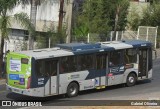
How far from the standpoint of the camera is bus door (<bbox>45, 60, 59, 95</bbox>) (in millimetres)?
22656

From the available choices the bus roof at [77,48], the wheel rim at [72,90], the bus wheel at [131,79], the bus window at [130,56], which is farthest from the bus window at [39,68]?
the bus wheel at [131,79]

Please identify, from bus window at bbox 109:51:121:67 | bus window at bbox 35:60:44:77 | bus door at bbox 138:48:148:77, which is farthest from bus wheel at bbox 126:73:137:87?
bus window at bbox 35:60:44:77

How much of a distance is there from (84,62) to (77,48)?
2.90ft

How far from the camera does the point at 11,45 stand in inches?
1592

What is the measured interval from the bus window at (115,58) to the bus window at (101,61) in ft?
1.62

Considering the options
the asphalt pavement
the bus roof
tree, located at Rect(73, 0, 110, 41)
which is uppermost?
tree, located at Rect(73, 0, 110, 41)

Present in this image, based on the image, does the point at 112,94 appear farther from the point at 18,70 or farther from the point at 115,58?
the point at 18,70

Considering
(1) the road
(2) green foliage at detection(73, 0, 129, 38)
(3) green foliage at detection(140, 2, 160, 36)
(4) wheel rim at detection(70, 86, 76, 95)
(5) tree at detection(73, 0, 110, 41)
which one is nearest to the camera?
(1) the road

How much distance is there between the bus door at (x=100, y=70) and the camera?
25281 millimetres

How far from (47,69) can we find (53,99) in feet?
5.64

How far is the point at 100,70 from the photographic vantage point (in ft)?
83.4

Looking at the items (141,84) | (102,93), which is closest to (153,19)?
(141,84)

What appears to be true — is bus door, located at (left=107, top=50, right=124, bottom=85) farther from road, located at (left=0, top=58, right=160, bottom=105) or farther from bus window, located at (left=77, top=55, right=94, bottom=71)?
bus window, located at (left=77, top=55, right=94, bottom=71)

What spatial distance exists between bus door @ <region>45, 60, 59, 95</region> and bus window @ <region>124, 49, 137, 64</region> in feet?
17.4
